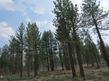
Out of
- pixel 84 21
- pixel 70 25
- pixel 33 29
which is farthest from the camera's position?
pixel 33 29

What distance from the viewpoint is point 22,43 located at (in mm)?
52906

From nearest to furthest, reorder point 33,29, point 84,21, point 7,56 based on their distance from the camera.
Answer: point 84,21 < point 33,29 < point 7,56

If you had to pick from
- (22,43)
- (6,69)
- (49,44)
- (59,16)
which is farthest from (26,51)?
(6,69)

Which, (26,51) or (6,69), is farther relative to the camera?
(6,69)

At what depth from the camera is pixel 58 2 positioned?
34.7m

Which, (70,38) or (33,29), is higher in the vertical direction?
(33,29)

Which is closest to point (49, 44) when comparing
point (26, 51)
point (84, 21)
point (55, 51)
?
point (55, 51)

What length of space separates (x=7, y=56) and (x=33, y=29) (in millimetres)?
29466

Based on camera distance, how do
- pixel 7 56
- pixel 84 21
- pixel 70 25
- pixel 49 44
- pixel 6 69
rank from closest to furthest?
1. pixel 70 25
2. pixel 84 21
3. pixel 49 44
4. pixel 7 56
5. pixel 6 69

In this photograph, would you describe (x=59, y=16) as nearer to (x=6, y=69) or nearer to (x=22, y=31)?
(x=22, y=31)

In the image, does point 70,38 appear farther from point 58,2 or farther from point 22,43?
point 22,43

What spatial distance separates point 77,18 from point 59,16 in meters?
3.16

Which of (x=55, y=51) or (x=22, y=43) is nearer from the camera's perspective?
(x=22, y=43)

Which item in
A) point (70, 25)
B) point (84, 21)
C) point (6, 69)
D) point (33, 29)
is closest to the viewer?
point (70, 25)
